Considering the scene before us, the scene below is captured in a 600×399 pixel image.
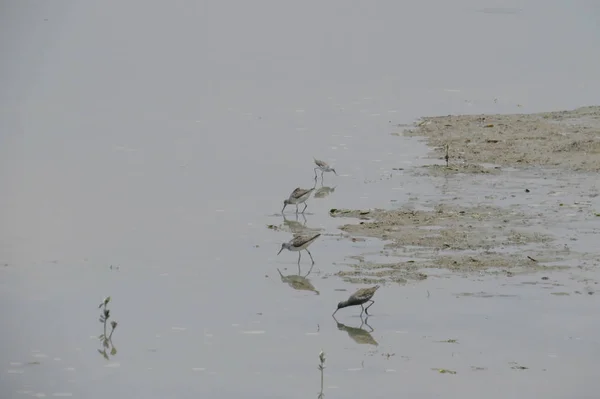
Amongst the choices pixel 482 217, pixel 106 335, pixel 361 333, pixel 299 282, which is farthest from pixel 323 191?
pixel 106 335

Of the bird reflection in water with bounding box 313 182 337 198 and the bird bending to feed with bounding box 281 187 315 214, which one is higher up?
the bird reflection in water with bounding box 313 182 337 198

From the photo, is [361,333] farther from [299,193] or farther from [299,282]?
[299,193]

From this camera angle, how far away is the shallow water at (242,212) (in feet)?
34.0

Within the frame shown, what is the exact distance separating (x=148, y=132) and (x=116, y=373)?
11.4m

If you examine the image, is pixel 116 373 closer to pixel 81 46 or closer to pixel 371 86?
pixel 371 86

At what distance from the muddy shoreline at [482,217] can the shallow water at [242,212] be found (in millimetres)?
328

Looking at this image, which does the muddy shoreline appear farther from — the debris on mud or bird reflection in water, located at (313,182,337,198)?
bird reflection in water, located at (313,182,337,198)

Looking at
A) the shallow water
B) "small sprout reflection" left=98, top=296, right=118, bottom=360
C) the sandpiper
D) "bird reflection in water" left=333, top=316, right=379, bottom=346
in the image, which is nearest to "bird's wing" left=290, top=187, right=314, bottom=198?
the shallow water

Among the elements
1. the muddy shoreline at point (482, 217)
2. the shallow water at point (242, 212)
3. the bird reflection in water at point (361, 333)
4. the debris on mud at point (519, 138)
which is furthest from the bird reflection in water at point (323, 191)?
the bird reflection in water at point (361, 333)

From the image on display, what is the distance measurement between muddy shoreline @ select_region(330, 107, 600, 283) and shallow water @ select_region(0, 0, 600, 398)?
33cm

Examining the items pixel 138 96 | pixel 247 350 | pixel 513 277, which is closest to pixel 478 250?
pixel 513 277

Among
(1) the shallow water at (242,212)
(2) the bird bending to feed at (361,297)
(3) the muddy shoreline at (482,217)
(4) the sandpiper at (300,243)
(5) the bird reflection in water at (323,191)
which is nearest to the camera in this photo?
(1) the shallow water at (242,212)

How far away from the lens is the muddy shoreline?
13.0 metres

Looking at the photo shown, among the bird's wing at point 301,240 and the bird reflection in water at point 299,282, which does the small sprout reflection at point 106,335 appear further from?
the bird's wing at point 301,240
